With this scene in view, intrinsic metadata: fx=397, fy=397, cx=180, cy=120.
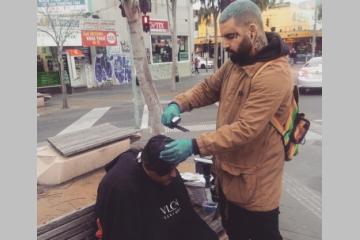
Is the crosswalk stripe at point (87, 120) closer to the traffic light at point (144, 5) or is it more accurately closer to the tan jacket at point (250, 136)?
the traffic light at point (144, 5)

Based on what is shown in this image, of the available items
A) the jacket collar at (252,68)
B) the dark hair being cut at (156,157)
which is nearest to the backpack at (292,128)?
the jacket collar at (252,68)

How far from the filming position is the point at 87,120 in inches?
440

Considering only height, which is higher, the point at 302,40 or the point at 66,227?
the point at 302,40

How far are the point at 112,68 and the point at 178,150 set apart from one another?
20212mm

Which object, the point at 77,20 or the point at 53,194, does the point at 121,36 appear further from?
the point at 53,194

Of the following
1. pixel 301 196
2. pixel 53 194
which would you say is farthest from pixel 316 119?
pixel 53 194

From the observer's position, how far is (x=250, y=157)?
7.31ft

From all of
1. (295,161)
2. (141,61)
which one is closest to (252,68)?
(141,61)

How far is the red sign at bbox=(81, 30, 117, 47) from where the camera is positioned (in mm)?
18781

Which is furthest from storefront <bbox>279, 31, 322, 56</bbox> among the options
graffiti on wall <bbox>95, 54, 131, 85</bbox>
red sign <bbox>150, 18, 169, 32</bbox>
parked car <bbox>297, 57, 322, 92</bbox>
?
parked car <bbox>297, 57, 322, 92</bbox>

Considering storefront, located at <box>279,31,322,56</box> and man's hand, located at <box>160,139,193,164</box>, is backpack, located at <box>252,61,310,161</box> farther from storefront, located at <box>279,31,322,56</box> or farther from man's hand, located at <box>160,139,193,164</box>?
storefront, located at <box>279,31,322,56</box>

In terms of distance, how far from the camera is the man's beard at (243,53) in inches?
84.7

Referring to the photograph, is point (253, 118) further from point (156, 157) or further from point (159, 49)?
point (159, 49)

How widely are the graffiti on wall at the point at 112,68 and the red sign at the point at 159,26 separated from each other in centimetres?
283
